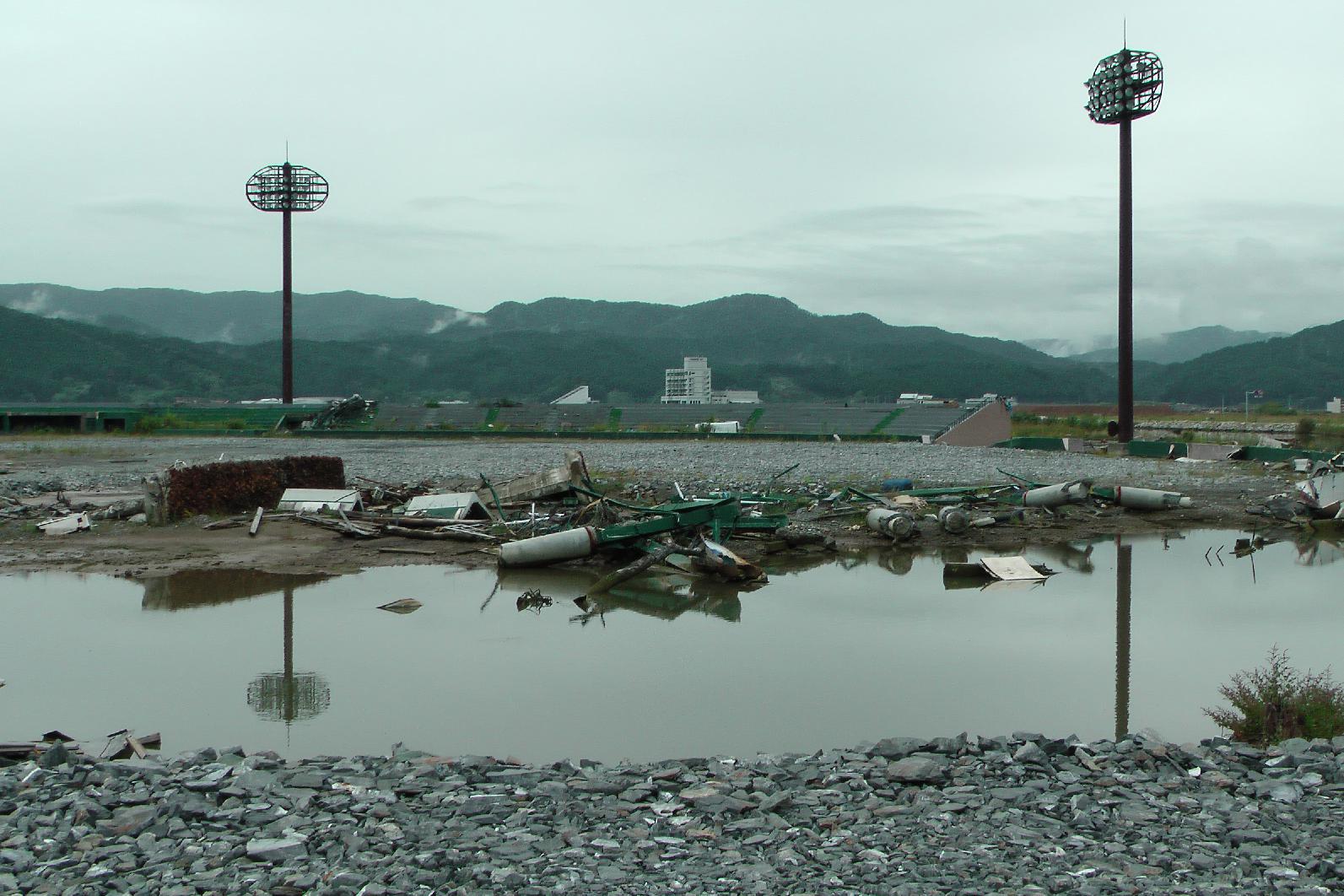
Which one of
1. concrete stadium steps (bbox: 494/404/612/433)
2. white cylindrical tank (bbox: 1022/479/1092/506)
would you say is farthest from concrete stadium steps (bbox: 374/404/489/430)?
white cylindrical tank (bbox: 1022/479/1092/506)

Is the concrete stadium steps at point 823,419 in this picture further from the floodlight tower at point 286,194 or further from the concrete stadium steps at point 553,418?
the floodlight tower at point 286,194

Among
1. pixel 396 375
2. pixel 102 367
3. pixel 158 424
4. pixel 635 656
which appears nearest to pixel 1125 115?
pixel 635 656

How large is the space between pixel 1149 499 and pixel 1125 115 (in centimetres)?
2928

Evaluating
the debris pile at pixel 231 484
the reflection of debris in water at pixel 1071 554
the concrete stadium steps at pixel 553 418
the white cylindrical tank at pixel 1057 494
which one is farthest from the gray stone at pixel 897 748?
the concrete stadium steps at pixel 553 418

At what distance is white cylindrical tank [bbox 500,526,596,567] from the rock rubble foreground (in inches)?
317

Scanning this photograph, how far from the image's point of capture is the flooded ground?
26.2ft

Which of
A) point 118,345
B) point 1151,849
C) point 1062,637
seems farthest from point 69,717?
point 118,345

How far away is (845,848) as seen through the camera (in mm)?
5129

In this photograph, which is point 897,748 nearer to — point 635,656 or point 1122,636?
point 635,656

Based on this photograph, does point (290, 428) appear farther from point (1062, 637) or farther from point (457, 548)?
point (1062, 637)

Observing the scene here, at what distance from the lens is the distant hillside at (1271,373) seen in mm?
→ 165375

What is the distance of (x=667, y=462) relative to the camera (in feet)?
102

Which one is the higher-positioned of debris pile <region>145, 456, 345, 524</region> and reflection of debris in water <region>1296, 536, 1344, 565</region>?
debris pile <region>145, 456, 345, 524</region>

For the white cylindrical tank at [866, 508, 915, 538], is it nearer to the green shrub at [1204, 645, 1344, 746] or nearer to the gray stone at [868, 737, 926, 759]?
the green shrub at [1204, 645, 1344, 746]
